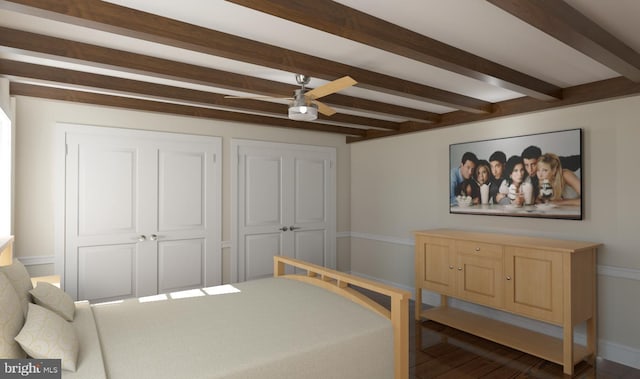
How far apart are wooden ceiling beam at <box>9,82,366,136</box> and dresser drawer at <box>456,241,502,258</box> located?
2.33 m

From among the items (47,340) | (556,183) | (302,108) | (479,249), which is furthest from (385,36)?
(556,183)

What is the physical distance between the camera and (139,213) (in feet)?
13.4

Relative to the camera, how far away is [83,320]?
224cm

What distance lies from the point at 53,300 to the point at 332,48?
226cm

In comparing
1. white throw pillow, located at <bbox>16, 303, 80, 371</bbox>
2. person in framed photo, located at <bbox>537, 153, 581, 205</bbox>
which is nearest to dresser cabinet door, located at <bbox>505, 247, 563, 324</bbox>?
person in framed photo, located at <bbox>537, 153, 581, 205</bbox>

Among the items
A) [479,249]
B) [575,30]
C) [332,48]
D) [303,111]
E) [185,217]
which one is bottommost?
[479,249]

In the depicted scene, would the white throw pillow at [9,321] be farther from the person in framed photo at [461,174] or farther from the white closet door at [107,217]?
the person in framed photo at [461,174]

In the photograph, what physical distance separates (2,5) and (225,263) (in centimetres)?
346

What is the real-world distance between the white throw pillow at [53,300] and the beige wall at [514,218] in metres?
3.63

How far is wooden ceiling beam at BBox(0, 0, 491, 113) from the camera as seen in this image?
5.57 feet

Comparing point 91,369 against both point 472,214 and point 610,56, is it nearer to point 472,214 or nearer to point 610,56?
point 610,56

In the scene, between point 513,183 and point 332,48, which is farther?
point 513,183

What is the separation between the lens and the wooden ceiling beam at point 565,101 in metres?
2.93

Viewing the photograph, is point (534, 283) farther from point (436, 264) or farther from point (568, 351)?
point (436, 264)
